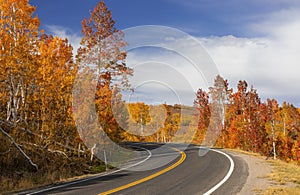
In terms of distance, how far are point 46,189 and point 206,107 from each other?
1284 inches

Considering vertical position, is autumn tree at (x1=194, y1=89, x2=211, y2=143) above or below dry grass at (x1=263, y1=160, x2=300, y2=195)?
above

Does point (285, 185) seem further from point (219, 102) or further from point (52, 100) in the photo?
point (219, 102)

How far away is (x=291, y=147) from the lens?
42.8m

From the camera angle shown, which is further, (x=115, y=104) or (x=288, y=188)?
(x=115, y=104)

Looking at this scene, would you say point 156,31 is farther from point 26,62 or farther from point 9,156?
point 9,156

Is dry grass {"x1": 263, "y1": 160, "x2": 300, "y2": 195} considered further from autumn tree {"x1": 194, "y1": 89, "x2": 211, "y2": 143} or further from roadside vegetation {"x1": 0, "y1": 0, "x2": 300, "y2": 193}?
autumn tree {"x1": 194, "y1": 89, "x2": 211, "y2": 143}

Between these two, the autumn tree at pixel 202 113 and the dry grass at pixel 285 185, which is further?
the autumn tree at pixel 202 113

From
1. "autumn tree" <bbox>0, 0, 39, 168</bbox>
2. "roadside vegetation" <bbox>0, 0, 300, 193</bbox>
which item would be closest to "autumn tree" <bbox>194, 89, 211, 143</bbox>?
"roadside vegetation" <bbox>0, 0, 300, 193</bbox>

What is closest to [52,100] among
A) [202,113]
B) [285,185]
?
[285,185]

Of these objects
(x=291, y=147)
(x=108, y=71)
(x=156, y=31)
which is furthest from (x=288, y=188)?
(x=291, y=147)

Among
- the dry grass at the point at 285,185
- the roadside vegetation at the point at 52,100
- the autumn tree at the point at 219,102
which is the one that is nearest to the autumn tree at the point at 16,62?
the roadside vegetation at the point at 52,100

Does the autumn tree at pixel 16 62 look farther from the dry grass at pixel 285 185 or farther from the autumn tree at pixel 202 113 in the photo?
the autumn tree at pixel 202 113

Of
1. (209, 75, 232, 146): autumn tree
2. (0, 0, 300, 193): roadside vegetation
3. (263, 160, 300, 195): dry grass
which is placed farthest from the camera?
(209, 75, 232, 146): autumn tree

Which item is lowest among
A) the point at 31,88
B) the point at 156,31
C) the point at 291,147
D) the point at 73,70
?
the point at 291,147
